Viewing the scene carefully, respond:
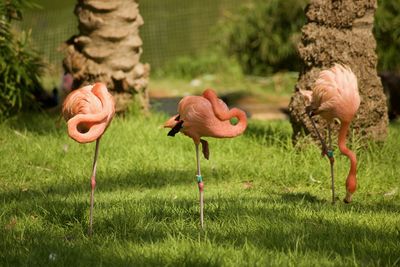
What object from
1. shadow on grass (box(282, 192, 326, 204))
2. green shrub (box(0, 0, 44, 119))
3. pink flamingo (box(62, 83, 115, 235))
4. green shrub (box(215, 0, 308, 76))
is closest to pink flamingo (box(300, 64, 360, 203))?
shadow on grass (box(282, 192, 326, 204))

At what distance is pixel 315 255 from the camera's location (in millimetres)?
4590

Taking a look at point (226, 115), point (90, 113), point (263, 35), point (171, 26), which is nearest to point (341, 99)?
point (226, 115)

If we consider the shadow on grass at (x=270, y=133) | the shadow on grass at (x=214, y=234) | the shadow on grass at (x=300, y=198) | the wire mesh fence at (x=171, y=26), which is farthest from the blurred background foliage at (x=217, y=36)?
the shadow on grass at (x=214, y=234)

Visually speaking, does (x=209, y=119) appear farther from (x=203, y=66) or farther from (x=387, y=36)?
(x=203, y=66)

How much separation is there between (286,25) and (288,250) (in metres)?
9.70

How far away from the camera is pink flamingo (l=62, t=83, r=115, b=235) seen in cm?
503

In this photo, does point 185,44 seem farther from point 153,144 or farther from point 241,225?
point 241,225

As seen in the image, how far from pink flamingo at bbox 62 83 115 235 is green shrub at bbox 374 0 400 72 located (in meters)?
7.58

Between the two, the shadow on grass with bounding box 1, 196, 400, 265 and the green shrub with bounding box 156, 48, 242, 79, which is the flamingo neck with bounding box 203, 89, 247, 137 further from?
the green shrub with bounding box 156, 48, 242, 79

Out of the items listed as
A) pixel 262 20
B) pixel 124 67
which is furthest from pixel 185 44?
pixel 124 67

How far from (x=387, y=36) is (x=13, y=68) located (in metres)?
5.92

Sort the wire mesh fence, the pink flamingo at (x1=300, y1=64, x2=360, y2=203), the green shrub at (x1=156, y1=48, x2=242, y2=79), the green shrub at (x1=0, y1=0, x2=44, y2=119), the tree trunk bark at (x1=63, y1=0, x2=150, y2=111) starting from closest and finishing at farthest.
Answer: the pink flamingo at (x1=300, y1=64, x2=360, y2=203) < the green shrub at (x1=0, y1=0, x2=44, y2=119) < the tree trunk bark at (x1=63, y1=0, x2=150, y2=111) < the green shrub at (x1=156, y1=48, x2=242, y2=79) < the wire mesh fence

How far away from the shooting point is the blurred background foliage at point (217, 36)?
12.4 m

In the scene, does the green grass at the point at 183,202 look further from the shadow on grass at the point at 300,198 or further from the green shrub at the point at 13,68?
the green shrub at the point at 13,68
